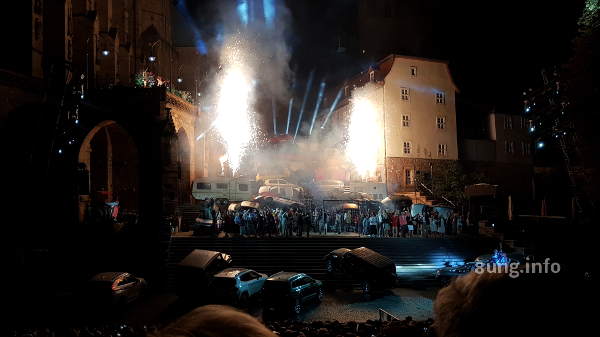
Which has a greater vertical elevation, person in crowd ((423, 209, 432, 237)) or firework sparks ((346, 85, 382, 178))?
firework sparks ((346, 85, 382, 178))

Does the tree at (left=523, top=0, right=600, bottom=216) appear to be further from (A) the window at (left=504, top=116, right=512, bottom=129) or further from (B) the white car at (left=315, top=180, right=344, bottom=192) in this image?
(A) the window at (left=504, top=116, right=512, bottom=129)

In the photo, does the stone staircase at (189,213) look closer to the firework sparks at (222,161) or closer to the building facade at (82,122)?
the building facade at (82,122)

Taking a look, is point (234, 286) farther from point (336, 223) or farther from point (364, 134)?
point (364, 134)

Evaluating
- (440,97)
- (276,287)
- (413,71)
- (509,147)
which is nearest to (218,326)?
(276,287)

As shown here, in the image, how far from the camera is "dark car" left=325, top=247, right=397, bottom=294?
21.0 meters

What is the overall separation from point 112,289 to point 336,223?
709 inches

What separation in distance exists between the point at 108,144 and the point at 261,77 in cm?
2490

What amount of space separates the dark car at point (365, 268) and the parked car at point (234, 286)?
5.12 m

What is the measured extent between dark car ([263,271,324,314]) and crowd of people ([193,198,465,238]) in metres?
9.84

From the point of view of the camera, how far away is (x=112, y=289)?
18.4 metres

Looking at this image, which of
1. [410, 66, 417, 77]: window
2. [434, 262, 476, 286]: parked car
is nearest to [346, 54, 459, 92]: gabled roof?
[410, 66, 417, 77]: window

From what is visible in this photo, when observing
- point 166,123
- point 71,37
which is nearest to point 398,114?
point 166,123

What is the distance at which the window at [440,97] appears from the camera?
154 ft

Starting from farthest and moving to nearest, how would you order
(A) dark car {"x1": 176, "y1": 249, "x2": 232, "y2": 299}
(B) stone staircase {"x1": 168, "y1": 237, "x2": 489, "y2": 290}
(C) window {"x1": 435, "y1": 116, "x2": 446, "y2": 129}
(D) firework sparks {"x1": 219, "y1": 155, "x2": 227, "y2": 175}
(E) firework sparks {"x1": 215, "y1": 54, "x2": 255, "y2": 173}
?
(D) firework sparks {"x1": 219, "y1": 155, "x2": 227, "y2": 175} → (E) firework sparks {"x1": 215, "y1": 54, "x2": 255, "y2": 173} → (C) window {"x1": 435, "y1": 116, "x2": 446, "y2": 129} → (B) stone staircase {"x1": 168, "y1": 237, "x2": 489, "y2": 290} → (A) dark car {"x1": 176, "y1": 249, "x2": 232, "y2": 299}
